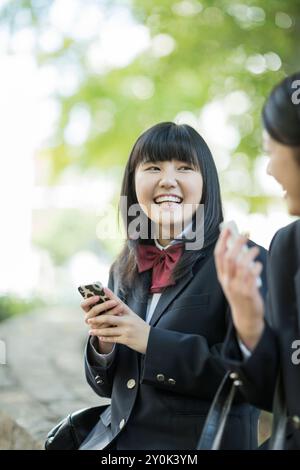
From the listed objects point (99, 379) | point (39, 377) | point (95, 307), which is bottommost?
point (39, 377)

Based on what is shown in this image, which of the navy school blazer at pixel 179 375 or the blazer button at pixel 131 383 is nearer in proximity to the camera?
the navy school blazer at pixel 179 375

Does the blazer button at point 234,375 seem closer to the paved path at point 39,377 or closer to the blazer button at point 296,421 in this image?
the blazer button at point 296,421

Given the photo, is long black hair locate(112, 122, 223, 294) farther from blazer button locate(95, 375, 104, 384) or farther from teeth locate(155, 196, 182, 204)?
blazer button locate(95, 375, 104, 384)

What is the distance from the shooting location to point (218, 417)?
1737 mm

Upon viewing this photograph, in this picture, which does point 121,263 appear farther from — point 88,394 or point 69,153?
point 69,153

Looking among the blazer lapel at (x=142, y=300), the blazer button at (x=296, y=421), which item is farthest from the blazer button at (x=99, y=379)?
the blazer button at (x=296, y=421)

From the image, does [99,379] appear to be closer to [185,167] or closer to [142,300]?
[142,300]

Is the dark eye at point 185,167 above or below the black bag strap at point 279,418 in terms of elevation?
above

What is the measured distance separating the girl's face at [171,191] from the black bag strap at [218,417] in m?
0.71

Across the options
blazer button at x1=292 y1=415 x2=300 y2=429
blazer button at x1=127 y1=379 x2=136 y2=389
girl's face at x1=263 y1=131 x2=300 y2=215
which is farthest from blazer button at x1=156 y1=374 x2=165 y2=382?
girl's face at x1=263 y1=131 x2=300 y2=215

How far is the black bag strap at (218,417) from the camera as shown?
1.71 m

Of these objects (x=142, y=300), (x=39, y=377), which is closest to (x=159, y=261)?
(x=142, y=300)

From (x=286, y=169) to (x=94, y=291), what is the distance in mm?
702

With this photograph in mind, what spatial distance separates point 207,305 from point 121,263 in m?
0.48
